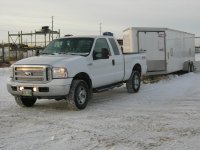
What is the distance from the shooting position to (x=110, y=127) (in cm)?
824

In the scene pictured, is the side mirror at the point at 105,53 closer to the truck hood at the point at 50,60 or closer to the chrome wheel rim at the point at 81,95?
the truck hood at the point at 50,60

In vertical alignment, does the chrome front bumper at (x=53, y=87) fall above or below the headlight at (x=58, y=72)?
below

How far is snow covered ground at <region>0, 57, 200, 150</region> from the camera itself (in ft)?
22.7

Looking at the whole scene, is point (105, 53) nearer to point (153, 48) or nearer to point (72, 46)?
point (72, 46)

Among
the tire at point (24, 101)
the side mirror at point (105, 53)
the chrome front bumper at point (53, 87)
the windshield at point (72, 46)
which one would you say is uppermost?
the windshield at point (72, 46)

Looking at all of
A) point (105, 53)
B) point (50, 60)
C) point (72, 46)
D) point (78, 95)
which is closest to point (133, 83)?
point (105, 53)

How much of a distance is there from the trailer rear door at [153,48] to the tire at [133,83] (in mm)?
4277

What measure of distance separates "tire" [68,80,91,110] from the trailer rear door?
26.4ft

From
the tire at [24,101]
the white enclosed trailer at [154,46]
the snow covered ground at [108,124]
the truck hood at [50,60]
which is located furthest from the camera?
the white enclosed trailer at [154,46]

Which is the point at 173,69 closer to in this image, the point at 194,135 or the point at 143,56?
the point at 143,56

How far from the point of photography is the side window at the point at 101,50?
11.5m

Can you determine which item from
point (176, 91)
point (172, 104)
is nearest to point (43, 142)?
point (172, 104)

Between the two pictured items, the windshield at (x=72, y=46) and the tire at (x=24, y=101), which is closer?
the tire at (x=24, y=101)

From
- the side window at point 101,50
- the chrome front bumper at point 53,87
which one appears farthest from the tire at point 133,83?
the chrome front bumper at point 53,87
